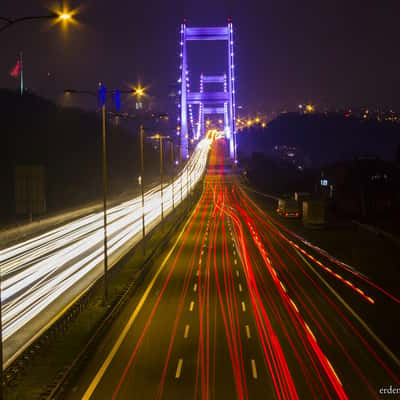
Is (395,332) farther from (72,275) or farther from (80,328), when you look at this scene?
(72,275)

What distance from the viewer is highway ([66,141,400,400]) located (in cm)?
1347

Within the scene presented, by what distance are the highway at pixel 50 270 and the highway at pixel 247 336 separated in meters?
1.84

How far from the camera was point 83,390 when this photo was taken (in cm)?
1328

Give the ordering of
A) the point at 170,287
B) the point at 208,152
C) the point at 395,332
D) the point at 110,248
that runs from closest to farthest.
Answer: the point at 395,332, the point at 170,287, the point at 110,248, the point at 208,152

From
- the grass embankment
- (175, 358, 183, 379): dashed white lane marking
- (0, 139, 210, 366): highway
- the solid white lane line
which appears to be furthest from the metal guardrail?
(175, 358, 183, 379): dashed white lane marking

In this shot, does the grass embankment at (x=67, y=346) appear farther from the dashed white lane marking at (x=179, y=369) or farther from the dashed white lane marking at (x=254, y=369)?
the dashed white lane marking at (x=254, y=369)

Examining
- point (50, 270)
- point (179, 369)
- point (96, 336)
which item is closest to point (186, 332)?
point (96, 336)

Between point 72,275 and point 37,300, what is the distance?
4429 mm

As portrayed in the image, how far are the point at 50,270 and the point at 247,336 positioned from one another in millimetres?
9046

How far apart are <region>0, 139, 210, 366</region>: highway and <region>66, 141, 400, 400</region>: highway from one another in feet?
6.04

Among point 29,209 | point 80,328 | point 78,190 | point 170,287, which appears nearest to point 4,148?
point 78,190

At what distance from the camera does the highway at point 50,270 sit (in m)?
16.6

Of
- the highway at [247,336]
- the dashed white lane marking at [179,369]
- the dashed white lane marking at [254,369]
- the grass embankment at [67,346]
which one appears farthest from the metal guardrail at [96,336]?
the dashed white lane marking at [254,369]

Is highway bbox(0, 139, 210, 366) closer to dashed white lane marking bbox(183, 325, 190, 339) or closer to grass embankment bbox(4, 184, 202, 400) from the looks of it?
grass embankment bbox(4, 184, 202, 400)
